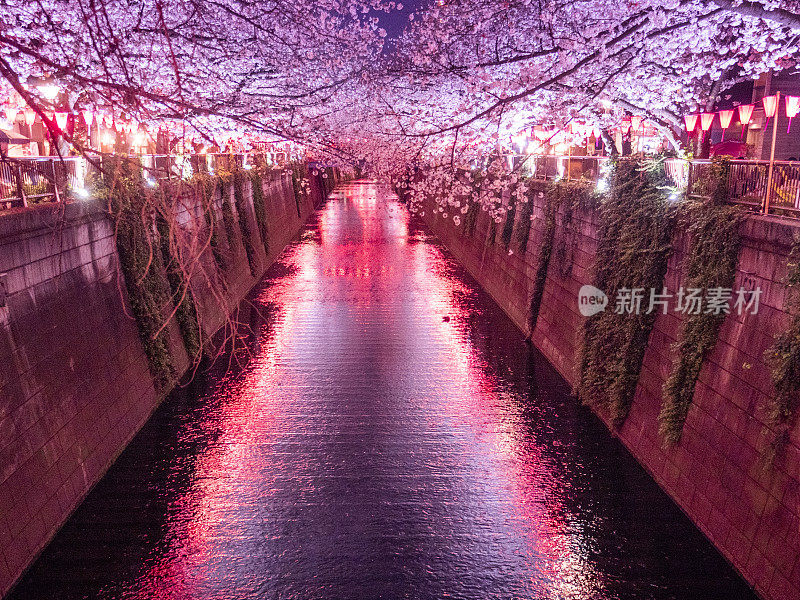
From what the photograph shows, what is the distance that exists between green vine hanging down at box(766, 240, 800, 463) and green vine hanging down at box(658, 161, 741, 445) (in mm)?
1405

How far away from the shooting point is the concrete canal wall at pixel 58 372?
794 cm

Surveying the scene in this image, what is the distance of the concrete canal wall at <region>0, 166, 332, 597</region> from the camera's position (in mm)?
7941

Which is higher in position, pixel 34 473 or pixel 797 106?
pixel 797 106

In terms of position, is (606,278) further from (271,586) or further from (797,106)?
(271,586)

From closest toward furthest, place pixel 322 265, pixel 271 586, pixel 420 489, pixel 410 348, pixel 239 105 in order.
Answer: pixel 271 586 → pixel 420 489 → pixel 239 105 → pixel 410 348 → pixel 322 265

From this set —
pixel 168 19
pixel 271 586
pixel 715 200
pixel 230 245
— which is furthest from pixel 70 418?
pixel 230 245

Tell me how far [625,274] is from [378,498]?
19.6ft

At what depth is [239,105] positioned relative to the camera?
14.5 m

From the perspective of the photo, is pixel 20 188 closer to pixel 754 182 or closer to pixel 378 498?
pixel 378 498

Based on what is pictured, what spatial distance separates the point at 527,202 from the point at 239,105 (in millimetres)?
9821

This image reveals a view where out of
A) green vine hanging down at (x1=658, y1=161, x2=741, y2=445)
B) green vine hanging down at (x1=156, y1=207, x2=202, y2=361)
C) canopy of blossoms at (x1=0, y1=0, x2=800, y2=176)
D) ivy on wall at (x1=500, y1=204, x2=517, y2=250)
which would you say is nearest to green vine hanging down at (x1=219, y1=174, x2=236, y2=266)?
canopy of blossoms at (x1=0, y1=0, x2=800, y2=176)

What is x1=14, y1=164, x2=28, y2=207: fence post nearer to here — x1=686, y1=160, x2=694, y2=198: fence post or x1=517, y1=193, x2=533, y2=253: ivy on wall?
x1=686, y1=160, x2=694, y2=198: fence post

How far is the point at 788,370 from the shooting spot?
7.11 metres

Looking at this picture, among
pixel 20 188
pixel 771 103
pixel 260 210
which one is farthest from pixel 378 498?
pixel 260 210
